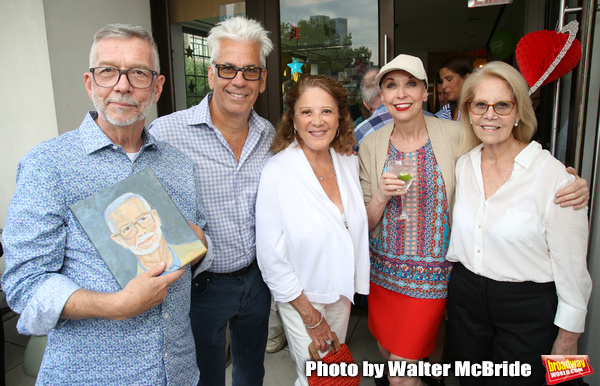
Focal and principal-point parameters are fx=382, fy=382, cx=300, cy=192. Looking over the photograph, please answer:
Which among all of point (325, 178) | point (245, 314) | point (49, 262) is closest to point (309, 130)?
point (325, 178)

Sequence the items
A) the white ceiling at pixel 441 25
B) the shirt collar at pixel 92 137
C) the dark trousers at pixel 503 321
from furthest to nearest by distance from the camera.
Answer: the white ceiling at pixel 441 25
the dark trousers at pixel 503 321
the shirt collar at pixel 92 137

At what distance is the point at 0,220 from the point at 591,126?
517 centimetres

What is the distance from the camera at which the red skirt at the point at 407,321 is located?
2.22m

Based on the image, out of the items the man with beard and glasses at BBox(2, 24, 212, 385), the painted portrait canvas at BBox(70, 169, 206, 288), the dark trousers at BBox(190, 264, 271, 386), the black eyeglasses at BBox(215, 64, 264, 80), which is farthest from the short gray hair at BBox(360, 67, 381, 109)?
the painted portrait canvas at BBox(70, 169, 206, 288)

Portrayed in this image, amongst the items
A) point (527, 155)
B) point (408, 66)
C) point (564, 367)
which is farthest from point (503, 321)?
point (408, 66)

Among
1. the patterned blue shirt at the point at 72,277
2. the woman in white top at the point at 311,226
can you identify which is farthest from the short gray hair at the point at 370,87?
the patterned blue shirt at the point at 72,277

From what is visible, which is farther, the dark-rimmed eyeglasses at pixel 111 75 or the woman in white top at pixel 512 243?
the woman in white top at pixel 512 243

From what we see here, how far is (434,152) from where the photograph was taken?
2176 millimetres

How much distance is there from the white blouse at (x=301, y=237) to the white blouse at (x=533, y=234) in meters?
0.63

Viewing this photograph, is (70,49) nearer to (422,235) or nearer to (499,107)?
(422,235)

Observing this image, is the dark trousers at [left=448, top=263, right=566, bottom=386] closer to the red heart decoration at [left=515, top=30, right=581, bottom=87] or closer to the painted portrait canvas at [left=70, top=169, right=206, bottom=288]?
the red heart decoration at [left=515, top=30, right=581, bottom=87]

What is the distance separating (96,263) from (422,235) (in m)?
1.64

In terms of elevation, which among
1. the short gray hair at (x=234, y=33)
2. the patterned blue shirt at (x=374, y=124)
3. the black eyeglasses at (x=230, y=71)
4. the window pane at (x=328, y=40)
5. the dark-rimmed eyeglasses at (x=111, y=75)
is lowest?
the patterned blue shirt at (x=374, y=124)

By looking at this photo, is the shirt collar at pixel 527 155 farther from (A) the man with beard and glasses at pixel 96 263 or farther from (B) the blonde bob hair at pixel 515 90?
(A) the man with beard and glasses at pixel 96 263
